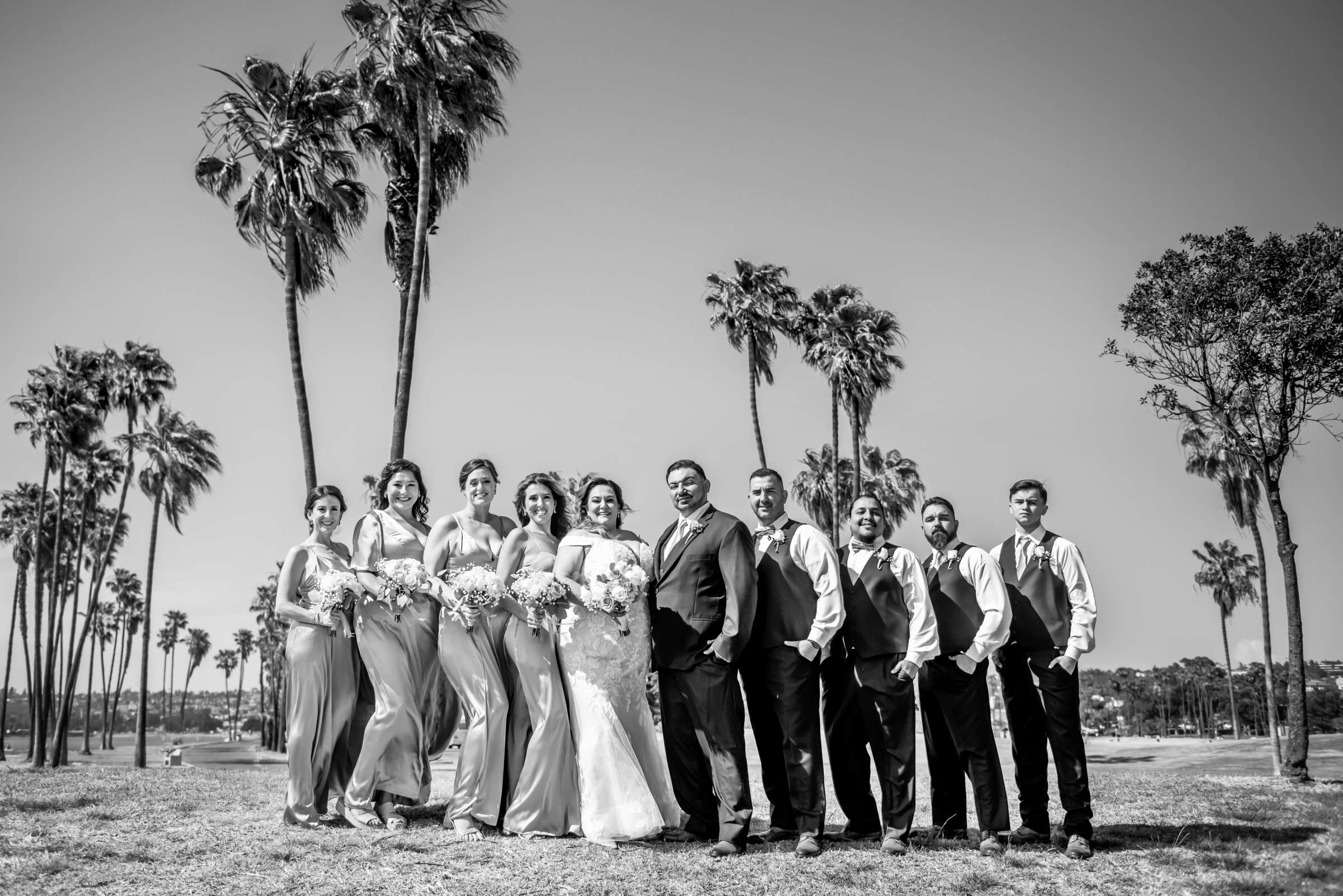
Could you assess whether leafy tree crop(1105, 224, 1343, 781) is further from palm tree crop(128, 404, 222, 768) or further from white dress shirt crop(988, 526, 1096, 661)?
palm tree crop(128, 404, 222, 768)

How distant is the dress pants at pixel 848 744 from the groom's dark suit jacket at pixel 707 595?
86 cm

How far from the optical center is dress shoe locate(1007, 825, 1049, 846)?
6938mm

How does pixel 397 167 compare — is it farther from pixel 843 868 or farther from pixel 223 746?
pixel 223 746

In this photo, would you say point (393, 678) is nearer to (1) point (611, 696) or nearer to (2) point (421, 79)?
(1) point (611, 696)

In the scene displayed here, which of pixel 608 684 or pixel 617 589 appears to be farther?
pixel 608 684

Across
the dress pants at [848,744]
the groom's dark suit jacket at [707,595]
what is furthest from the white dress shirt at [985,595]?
the groom's dark suit jacket at [707,595]

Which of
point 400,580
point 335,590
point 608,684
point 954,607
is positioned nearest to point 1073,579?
point 954,607

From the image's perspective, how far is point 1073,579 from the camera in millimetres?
7113

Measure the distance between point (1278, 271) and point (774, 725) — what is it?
50.3 feet

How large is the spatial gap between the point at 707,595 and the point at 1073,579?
2748 mm

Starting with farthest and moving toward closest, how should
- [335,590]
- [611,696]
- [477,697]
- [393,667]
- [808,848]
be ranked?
[393,667] → [335,590] → [477,697] → [611,696] → [808,848]

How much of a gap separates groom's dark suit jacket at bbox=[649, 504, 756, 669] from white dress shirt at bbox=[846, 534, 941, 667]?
82cm

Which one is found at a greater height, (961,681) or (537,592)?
(537,592)

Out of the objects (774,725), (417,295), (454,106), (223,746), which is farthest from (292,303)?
(223,746)
